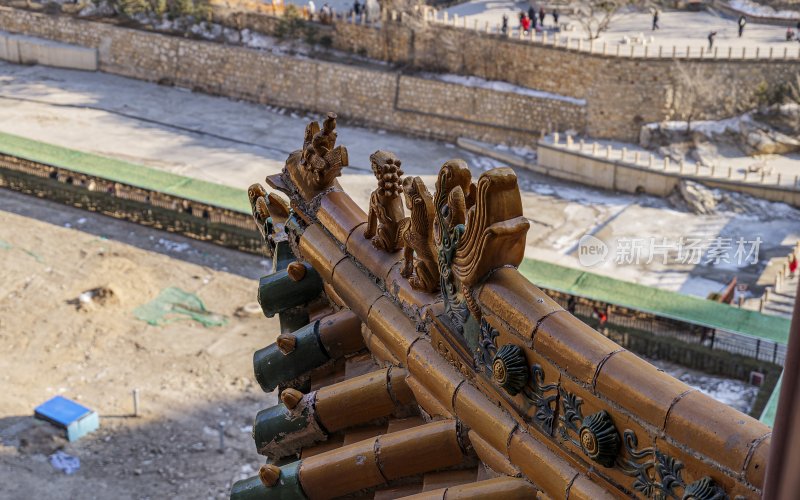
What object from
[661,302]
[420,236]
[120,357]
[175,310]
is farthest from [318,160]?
[175,310]

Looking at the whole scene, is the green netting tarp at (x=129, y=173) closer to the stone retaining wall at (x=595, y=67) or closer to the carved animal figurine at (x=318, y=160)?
the stone retaining wall at (x=595, y=67)

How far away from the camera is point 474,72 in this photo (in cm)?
4722

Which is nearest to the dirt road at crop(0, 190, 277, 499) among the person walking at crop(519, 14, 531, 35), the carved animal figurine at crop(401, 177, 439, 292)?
the carved animal figurine at crop(401, 177, 439, 292)

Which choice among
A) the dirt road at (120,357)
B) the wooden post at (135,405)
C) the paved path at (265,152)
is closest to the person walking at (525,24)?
the paved path at (265,152)

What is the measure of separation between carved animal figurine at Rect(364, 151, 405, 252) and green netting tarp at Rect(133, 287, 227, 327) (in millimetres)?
22685

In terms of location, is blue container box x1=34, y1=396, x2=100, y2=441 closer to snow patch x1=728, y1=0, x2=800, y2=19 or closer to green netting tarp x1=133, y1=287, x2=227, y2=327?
green netting tarp x1=133, y1=287, x2=227, y2=327

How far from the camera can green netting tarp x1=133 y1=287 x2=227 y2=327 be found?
3018cm

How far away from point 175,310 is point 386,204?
24.0m

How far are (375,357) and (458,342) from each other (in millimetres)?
1516

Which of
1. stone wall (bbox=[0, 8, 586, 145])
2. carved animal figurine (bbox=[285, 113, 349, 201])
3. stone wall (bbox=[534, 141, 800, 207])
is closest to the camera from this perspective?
carved animal figurine (bbox=[285, 113, 349, 201])

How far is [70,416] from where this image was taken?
24.7m

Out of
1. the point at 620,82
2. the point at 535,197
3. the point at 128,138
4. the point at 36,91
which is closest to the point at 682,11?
the point at 620,82

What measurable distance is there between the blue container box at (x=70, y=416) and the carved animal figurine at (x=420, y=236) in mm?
18822

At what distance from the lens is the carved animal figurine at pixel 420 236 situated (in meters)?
6.79
